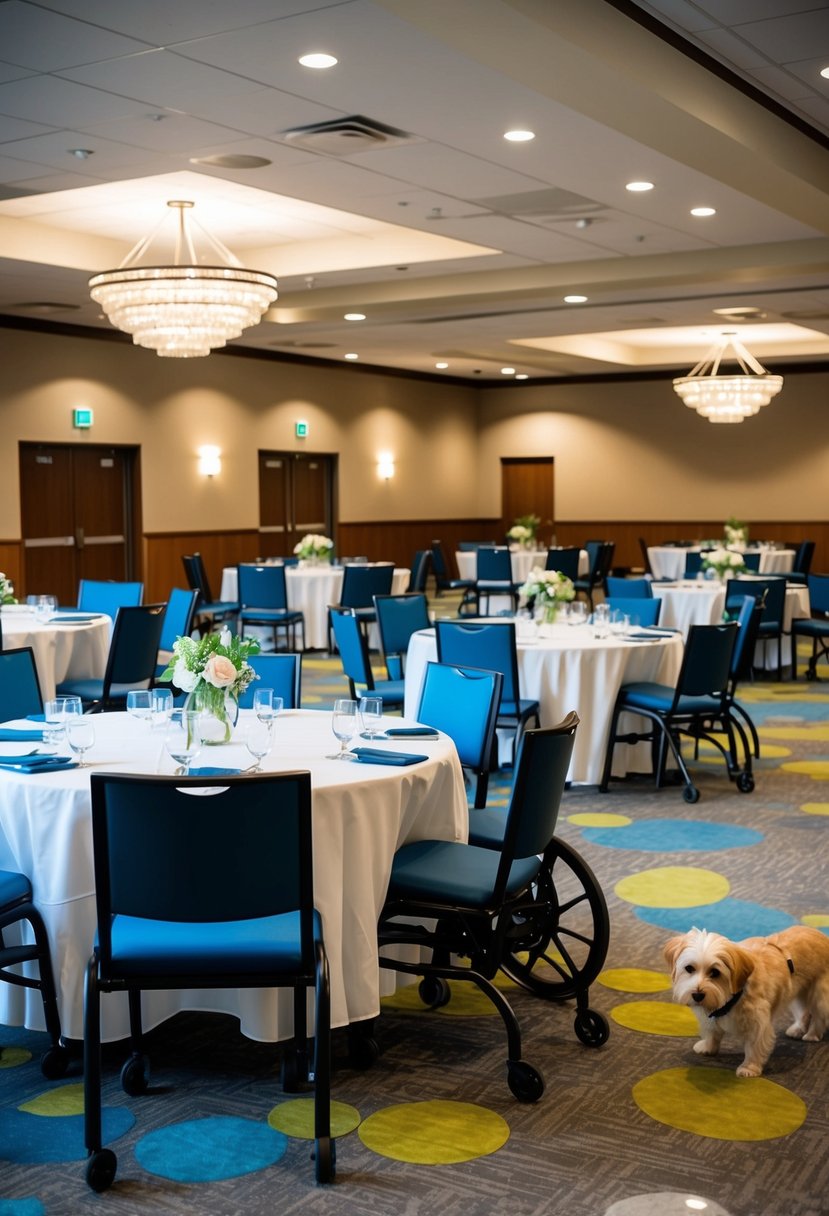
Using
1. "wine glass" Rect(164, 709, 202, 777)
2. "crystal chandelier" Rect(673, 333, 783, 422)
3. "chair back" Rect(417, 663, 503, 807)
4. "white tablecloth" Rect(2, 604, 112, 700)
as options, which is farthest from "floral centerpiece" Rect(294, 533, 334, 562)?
"wine glass" Rect(164, 709, 202, 777)

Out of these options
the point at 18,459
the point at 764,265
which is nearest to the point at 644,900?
the point at 764,265

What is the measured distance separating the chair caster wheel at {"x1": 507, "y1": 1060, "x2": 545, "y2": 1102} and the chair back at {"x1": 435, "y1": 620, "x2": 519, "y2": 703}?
334 centimetres

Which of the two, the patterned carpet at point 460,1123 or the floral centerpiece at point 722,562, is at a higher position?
the floral centerpiece at point 722,562

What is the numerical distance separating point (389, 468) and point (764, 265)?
9.97 m

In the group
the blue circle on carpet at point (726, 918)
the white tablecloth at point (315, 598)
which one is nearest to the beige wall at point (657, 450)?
the white tablecloth at point (315, 598)

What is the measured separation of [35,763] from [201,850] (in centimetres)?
91

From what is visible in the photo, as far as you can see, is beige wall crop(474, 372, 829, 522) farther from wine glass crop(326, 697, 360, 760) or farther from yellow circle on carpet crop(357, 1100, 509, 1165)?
yellow circle on carpet crop(357, 1100, 509, 1165)

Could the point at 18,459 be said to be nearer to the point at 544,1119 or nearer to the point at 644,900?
the point at 644,900

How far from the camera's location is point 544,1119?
3250mm

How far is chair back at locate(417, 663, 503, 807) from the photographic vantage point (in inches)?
171

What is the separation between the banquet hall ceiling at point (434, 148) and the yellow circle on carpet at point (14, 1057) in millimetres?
3770

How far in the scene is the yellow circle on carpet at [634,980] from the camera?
13.6ft

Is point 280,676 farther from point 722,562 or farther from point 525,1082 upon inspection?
point 722,562

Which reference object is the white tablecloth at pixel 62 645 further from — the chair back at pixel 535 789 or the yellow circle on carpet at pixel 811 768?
the chair back at pixel 535 789
